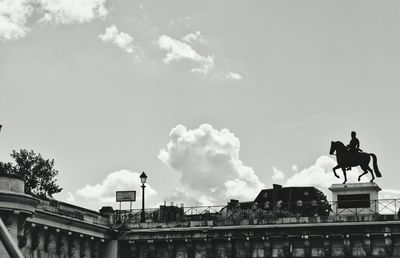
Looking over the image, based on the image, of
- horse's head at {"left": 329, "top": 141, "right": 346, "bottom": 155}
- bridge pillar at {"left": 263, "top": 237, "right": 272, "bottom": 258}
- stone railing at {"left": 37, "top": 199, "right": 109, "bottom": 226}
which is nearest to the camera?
stone railing at {"left": 37, "top": 199, "right": 109, "bottom": 226}

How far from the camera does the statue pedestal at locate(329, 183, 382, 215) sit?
40906mm

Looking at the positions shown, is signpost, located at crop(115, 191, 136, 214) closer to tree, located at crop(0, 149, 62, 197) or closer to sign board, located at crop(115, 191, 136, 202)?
sign board, located at crop(115, 191, 136, 202)

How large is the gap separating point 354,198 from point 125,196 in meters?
16.2

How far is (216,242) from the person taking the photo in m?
41.5

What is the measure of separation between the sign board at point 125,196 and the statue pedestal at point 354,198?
14039mm

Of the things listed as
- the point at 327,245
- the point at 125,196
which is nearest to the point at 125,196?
the point at 125,196

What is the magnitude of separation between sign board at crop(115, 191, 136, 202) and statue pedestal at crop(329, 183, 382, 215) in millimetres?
14039

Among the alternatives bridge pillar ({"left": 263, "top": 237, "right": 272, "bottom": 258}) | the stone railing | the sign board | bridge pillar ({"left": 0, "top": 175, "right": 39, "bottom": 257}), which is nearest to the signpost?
the sign board

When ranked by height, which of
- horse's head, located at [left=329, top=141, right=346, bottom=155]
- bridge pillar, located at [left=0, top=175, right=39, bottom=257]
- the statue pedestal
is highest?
horse's head, located at [left=329, top=141, right=346, bottom=155]

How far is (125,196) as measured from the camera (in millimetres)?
46250

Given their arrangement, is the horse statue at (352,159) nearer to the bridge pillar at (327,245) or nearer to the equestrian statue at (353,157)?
the equestrian statue at (353,157)

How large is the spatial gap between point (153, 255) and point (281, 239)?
8777mm

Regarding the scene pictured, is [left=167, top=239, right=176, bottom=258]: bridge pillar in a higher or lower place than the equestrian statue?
lower

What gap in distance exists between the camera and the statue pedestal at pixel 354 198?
40.9 meters
